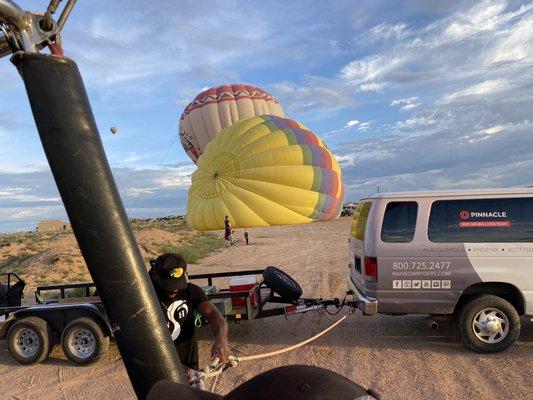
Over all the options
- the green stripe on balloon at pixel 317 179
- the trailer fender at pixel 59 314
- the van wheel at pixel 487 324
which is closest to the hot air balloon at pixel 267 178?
the green stripe on balloon at pixel 317 179

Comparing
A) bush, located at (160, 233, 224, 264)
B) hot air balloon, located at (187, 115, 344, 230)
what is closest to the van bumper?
bush, located at (160, 233, 224, 264)

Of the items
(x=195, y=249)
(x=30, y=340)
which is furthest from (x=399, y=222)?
(x=195, y=249)

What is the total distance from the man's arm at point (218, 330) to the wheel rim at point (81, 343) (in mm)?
3860

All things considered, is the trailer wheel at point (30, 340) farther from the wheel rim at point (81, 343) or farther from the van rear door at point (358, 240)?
the van rear door at point (358, 240)

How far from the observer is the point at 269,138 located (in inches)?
1185

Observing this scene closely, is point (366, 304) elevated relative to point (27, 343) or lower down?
elevated

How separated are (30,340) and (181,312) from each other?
468cm

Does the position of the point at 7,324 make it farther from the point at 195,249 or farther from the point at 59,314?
the point at 195,249

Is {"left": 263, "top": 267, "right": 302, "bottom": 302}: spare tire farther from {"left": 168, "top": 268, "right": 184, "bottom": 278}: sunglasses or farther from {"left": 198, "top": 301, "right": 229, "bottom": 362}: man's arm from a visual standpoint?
{"left": 168, "top": 268, "right": 184, "bottom": 278}: sunglasses

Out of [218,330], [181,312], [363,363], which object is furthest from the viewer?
[363,363]

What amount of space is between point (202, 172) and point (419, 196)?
86.2 feet

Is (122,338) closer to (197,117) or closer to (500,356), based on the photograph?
(500,356)

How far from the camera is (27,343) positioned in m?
7.35

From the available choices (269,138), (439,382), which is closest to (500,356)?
(439,382)
